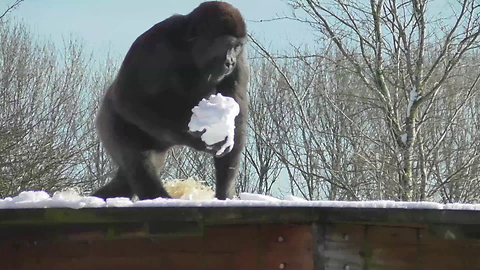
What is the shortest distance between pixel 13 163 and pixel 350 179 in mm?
7855

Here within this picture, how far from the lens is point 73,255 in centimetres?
239

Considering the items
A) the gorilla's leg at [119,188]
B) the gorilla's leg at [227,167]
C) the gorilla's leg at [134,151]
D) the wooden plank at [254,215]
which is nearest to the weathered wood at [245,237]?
the wooden plank at [254,215]

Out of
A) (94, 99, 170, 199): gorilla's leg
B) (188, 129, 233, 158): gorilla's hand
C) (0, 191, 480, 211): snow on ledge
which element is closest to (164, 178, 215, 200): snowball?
(94, 99, 170, 199): gorilla's leg

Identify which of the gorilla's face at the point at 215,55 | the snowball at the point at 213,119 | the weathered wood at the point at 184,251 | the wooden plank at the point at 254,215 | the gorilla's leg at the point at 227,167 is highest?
the gorilla's face at the point at 215,55

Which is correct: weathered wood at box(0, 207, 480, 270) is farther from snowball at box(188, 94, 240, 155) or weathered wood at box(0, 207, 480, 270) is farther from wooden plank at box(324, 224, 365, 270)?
snowball at box(188, 94, 240, 155)

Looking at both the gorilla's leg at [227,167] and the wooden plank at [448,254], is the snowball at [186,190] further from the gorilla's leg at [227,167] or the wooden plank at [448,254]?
the wooden plank at [448,254]

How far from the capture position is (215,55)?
12.8 feet

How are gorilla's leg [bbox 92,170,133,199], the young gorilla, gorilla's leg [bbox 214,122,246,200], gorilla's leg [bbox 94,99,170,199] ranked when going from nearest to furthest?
the young gorilla
gorilla's leg [bbox 94,99,170,199]
gorilla's leg [bbox 214,122,246,200]
gorilla's leg [bbox 92,170,133,199]

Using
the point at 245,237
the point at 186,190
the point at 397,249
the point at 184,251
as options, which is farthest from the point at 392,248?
the point at 186,190

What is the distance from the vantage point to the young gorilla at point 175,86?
150 inches

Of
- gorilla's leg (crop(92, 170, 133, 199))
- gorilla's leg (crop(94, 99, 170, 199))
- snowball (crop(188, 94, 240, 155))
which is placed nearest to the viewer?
snowball (crop(188, 94, 240, 155))

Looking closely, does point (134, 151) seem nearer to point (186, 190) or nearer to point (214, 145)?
point (186, 190)

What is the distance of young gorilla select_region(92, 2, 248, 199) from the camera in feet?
12.5

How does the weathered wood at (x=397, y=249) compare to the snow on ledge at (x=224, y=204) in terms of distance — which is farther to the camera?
the weathered wood at (x=397, y=249)
